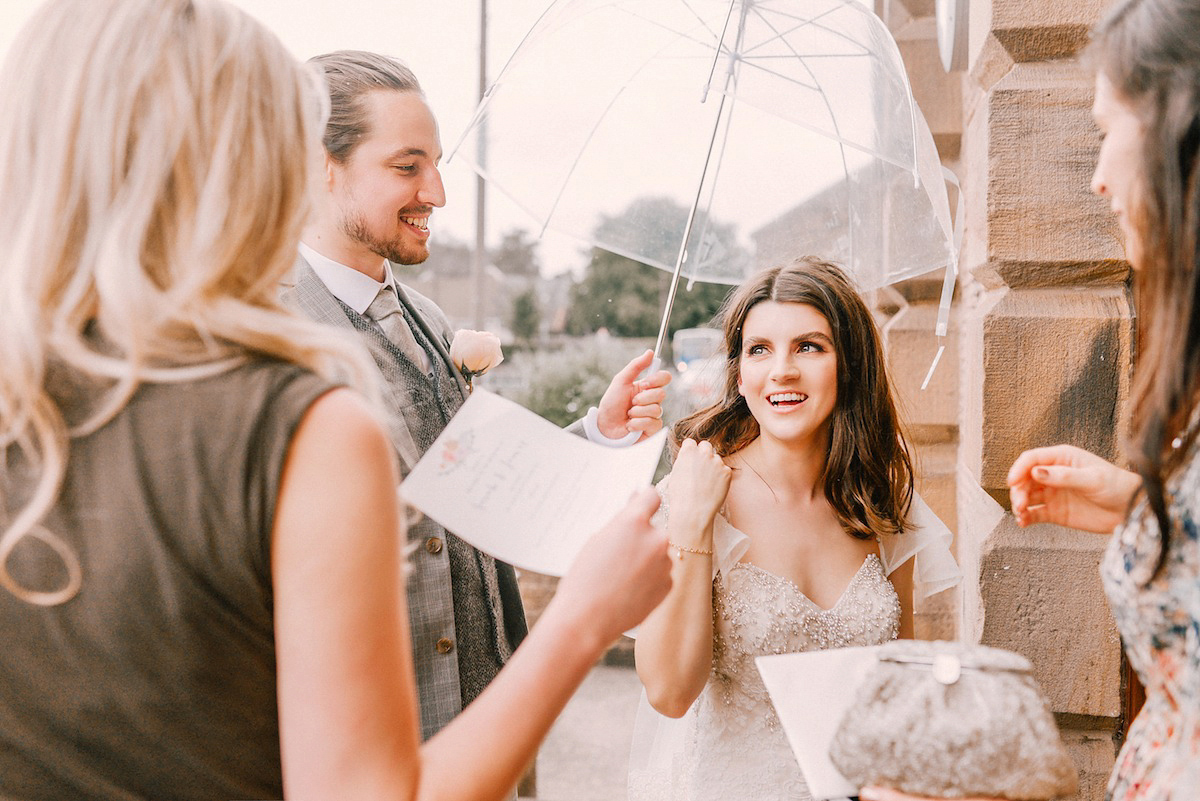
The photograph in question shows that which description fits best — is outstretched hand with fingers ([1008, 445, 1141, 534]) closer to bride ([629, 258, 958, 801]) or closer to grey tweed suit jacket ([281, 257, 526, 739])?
bride ([629, 258, 958, 801])

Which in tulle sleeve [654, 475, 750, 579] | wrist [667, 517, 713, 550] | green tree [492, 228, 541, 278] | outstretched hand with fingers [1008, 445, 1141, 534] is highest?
outstretched hand with fingers [1008, 445, 1141, 534]

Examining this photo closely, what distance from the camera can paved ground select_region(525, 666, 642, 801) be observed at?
4.67 meters

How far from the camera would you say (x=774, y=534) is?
220 cm

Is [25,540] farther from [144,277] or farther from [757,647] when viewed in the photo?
[757,647]

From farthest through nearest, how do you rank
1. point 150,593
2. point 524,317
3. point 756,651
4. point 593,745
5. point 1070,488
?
1. point 524,317
2. point 593,745
3. point 756,651
4. point 1070,488
5. point 150,593

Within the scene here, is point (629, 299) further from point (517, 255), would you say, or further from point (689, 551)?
point (689, 551)

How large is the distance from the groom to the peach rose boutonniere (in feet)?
0.22

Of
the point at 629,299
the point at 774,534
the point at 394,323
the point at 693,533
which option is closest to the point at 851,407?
the point at 774,534

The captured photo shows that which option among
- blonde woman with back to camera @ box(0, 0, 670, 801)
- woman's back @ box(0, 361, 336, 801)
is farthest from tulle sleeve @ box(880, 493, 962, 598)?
woman's back @ box(0, 361, 336, 801)

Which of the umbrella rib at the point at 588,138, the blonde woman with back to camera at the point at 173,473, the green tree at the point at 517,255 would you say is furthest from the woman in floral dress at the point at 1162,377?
the green tree at the point at 517,255

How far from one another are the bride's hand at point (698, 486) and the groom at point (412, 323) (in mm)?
114

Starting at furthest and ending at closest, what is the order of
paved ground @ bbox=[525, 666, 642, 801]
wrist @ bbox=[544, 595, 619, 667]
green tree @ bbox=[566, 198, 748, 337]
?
green tree @ bbox=[566, 198, 748, 337]
paved ground @ bbox=[525, 666, 642, 801]
wrist @ bbox=[544, 595, 619, 667]

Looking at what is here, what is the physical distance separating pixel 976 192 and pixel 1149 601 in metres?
1.46

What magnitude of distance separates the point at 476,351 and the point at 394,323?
0.69 ft
